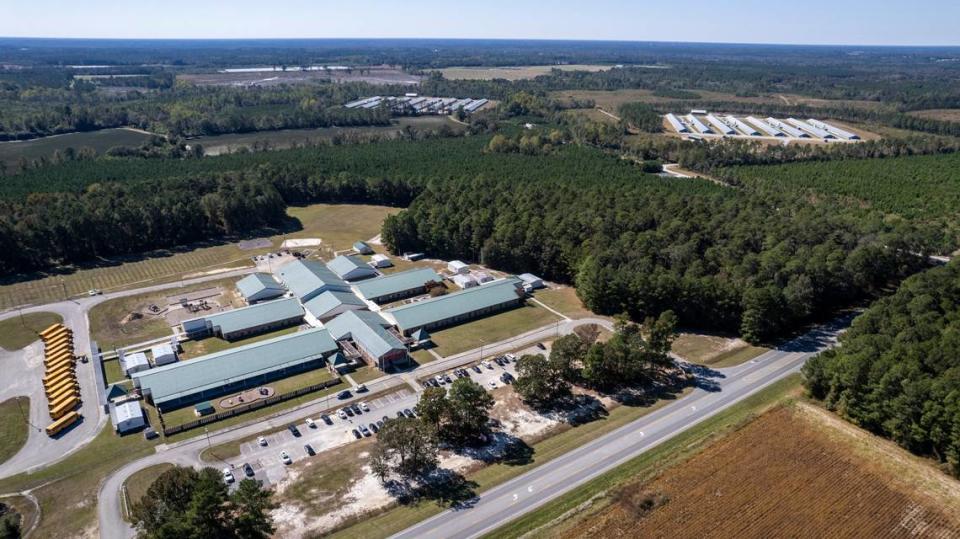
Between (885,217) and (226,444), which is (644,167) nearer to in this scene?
(885,217)

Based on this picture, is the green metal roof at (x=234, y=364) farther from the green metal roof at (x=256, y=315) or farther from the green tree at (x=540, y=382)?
the green tree at (x=540, y=382)

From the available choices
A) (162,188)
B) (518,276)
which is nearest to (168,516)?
(518,276)

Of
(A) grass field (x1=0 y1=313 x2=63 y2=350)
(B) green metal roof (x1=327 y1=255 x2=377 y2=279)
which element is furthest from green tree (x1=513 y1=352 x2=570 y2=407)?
(A) grass field (x1=0 y1=313 x2=63 y2=350)

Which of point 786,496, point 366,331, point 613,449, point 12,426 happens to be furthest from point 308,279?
point 786,496

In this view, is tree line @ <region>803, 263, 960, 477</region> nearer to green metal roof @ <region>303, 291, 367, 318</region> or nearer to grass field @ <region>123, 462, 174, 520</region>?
green metal roof @ <region>303, 291, 367, 318</region>

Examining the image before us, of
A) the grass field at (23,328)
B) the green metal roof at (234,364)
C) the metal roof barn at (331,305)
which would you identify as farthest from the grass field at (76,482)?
the metal roof barn at (331,305)
